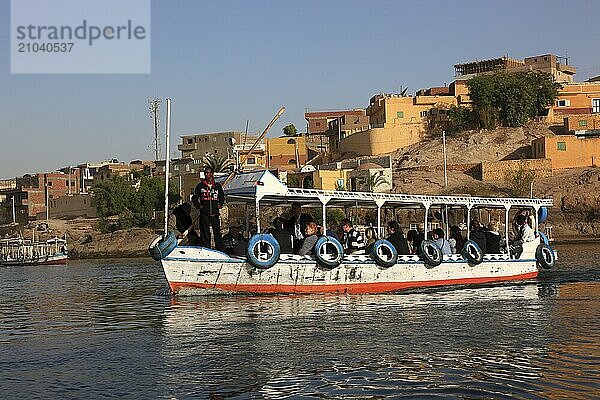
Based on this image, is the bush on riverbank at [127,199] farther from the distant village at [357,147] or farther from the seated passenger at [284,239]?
the seated passenger at [284,239]

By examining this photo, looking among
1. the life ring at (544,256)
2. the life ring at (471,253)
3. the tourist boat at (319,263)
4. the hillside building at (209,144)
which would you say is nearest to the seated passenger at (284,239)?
the tourist boat at (319,263)

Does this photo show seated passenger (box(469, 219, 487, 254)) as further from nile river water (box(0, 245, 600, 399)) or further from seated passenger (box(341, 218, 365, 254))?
seated passenger (box(341, 218, 365, 254))

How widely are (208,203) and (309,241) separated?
2.67 metres

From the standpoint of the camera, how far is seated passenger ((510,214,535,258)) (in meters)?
26.2

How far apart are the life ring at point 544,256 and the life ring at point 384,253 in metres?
6.64

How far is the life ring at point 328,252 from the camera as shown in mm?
21047

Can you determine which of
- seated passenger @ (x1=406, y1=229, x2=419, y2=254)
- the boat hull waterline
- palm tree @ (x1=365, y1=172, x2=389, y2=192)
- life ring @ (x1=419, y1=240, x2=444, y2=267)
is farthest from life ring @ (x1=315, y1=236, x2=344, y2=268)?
palm tree @ (x1=365, y1=172, x2=389, y2=192)

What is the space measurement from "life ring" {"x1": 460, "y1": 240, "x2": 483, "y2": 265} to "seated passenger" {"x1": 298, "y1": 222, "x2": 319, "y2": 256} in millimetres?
5340

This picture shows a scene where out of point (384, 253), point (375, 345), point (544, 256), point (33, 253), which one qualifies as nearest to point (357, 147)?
point (33, 253)

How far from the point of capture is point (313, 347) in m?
13.8

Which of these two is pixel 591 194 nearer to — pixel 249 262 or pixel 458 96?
pixel 458 96

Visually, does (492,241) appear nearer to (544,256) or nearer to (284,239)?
(544,256)

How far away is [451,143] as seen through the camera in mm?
→ 79812

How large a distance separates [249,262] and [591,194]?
4711cm
